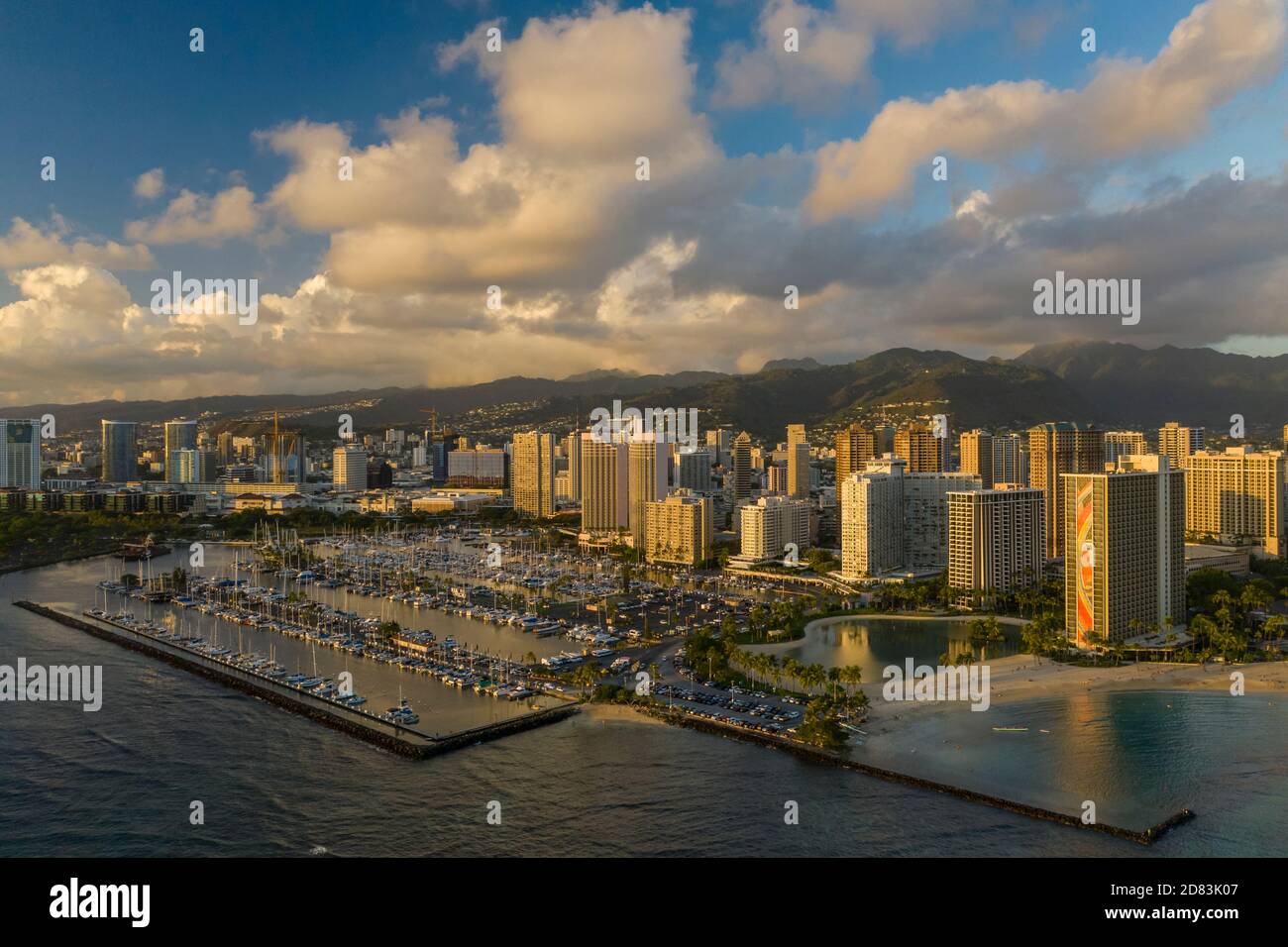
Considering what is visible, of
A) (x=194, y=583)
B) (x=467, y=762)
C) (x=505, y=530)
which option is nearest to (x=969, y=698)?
(x=467, y=762)

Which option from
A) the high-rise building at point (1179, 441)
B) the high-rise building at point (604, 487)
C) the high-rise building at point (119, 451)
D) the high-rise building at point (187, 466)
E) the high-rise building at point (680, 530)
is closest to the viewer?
the high-rise building at point (680, 530)

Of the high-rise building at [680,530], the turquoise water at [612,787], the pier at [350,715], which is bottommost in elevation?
the turquoise water at [612,787]

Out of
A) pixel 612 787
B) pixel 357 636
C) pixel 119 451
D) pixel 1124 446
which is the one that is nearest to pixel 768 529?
pixel 357 636

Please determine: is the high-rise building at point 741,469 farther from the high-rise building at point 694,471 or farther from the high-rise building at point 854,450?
the high-rise building at point 854,450

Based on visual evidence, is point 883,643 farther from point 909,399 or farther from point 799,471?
point 909,399

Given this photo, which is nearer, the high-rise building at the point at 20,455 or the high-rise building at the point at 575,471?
the high-rise building at the point at 20,455

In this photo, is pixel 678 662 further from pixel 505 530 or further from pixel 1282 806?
pixel 505 530

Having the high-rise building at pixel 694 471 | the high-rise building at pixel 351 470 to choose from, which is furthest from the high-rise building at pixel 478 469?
the high-rise building at pixel 694 471
